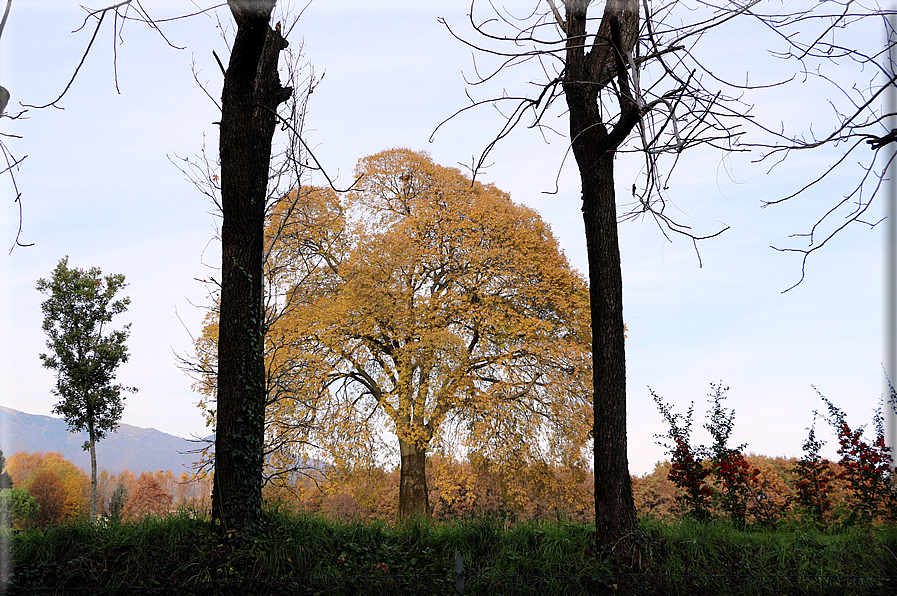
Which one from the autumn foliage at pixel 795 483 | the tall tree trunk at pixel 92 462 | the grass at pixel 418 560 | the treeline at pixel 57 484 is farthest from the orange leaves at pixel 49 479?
the autumn foliage at pixel 795 483

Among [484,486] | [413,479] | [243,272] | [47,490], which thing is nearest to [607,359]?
[243,272]

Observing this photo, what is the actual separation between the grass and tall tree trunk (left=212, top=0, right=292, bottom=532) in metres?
0.44

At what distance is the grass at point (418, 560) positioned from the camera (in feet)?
14.7

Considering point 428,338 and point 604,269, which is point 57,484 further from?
point 604,269

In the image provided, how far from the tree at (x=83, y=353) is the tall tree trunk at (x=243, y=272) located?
12805 millimetres

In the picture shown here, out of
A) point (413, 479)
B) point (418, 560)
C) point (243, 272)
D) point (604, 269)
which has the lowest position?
point (413, 479)

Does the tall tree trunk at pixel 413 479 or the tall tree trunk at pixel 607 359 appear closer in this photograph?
the tall tree trunk at pixel 607 359

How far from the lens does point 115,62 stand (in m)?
3.39

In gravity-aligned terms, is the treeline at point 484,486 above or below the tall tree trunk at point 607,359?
below

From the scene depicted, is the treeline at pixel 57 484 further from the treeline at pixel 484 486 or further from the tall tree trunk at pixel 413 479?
the tall tree trunk at pixel 413 479

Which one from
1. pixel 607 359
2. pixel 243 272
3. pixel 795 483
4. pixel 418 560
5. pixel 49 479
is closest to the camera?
pixel 418 560

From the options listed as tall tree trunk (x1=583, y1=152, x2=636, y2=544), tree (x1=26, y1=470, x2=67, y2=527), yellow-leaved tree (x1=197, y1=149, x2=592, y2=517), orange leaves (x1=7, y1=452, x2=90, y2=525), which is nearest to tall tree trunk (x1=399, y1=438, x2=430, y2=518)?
yellow-leaved tree (x1=197, y1=149, x2=592, y2=517)

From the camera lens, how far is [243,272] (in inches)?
206

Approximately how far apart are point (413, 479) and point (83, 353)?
10373 millimetres
